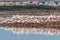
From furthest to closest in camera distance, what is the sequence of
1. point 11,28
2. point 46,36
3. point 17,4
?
point 17,4 < point 11,28 < point 46,36

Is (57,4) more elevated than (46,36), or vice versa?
(57,4)

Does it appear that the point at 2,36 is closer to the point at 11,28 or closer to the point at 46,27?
the point at 11,28

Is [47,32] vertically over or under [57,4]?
under

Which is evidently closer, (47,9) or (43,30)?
(43,30)

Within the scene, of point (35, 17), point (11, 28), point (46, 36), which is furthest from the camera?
point (35, 17)

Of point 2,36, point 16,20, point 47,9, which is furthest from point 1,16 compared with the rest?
point 47,9

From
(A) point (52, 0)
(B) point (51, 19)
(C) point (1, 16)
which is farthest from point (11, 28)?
(A) point (52, 0)

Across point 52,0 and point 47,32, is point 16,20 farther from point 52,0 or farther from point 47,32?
point 52,0

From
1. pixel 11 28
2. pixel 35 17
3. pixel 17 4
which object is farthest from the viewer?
pixel 17 4

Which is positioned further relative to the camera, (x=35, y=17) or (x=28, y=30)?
(x=35, y=17)
